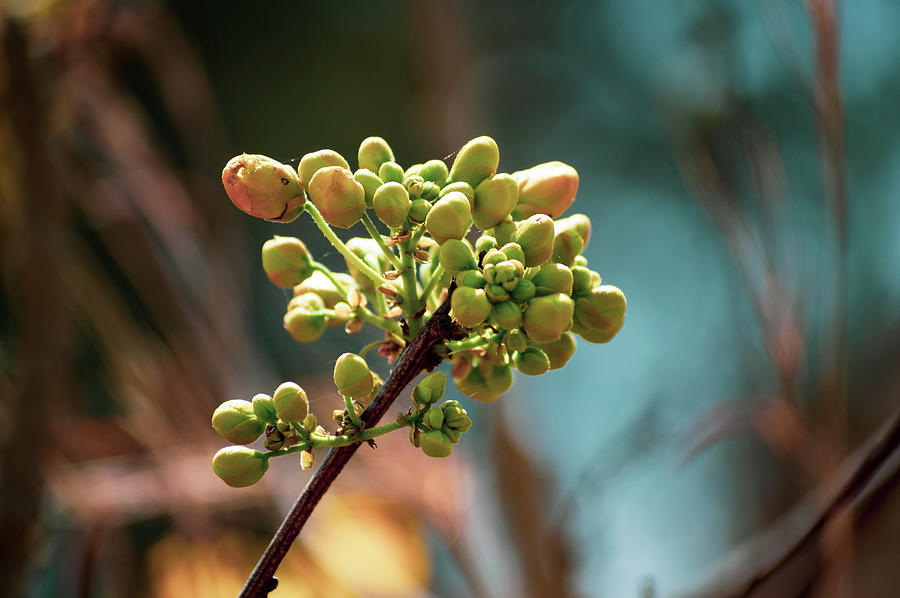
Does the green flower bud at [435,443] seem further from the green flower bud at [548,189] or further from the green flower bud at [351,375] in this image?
the green flower bud at [548,189]

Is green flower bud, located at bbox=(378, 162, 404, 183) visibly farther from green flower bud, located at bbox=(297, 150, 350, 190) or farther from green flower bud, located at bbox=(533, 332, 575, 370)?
green flower bud, located at bbox=(533, 332, 575, 370)

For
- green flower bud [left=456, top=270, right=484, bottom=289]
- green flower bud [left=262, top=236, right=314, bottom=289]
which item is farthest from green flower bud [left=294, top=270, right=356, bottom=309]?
green flower bud [left=456, top=270, right=484, bottom=289]

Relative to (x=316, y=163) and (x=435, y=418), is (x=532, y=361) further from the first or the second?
(x=316, y=163)

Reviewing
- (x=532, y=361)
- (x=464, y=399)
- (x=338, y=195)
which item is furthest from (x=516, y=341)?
(x=464, y=399)

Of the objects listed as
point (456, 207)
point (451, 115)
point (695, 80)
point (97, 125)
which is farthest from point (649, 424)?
point (97, 125)

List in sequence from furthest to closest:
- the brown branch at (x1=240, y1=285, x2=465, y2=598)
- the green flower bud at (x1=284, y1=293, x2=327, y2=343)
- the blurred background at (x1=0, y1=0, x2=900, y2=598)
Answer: the blurred background at (x1=0, y1=0, x2=900, y2=598) < the green flower bud at (x1=284, y1=293, x2=327, y2=343) < the brown branch at (x1=240, y1=285, x2=465, y2=598)

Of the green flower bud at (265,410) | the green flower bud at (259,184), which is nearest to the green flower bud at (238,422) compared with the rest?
the green flower bud at (265,410)

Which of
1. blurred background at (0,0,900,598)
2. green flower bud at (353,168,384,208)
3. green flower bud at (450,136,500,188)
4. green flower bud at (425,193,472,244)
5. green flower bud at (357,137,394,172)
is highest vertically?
green flower bud at (357,137,394,172)
